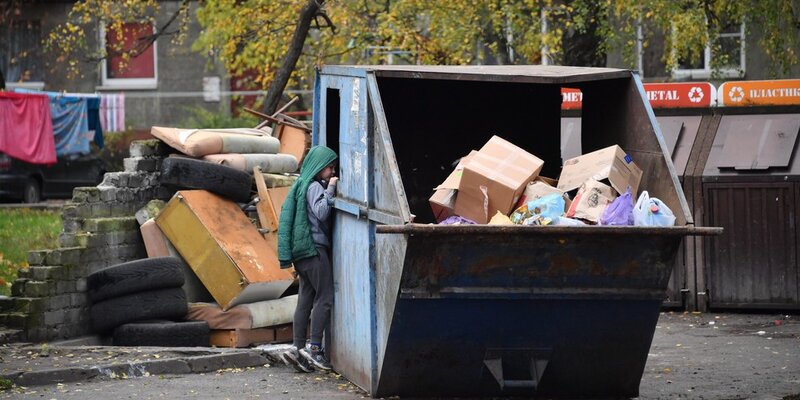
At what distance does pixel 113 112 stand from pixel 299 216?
1932cm

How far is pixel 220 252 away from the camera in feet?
34.8

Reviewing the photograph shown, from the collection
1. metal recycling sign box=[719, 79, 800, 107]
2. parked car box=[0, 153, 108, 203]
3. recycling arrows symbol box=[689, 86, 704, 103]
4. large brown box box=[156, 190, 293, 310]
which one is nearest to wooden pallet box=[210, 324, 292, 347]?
large brown box box=[156, 190, 293, 310]

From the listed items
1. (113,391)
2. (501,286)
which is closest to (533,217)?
(501,286)

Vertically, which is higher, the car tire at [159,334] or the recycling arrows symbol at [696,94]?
the recycling arrows symbol at [696,94]

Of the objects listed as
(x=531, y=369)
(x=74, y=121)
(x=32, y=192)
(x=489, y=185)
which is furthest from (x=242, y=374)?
(x=74, y=121)

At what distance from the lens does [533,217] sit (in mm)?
7613

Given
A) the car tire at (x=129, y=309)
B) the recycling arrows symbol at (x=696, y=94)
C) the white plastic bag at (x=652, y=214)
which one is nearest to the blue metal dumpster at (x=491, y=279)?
the white plastic bag at (x=652, y=214)

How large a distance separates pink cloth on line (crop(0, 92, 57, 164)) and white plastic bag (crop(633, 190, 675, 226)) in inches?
658

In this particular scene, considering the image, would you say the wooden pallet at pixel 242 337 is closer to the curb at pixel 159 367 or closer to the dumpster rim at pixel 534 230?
the curb at pixel 159 367

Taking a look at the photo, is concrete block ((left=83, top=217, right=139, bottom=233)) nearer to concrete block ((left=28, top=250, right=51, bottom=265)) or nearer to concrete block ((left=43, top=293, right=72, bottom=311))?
concrete block ((left=28, top=250, right=51, bottom=265))

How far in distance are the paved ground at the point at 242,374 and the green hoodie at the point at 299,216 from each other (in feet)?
2.84

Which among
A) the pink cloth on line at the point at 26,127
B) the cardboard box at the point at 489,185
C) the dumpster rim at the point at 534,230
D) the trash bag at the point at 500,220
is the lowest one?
the dumpster rim at the point at 534,230

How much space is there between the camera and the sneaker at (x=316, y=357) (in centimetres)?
905

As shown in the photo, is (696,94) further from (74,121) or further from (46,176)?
(46,176)
